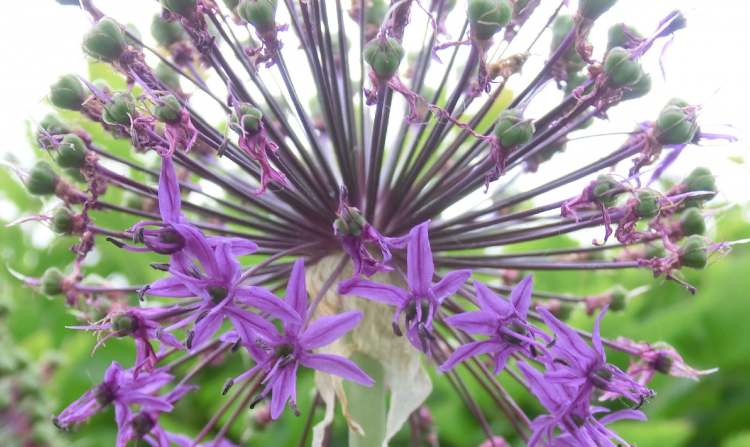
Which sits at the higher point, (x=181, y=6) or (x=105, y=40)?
(x=181, y=6)

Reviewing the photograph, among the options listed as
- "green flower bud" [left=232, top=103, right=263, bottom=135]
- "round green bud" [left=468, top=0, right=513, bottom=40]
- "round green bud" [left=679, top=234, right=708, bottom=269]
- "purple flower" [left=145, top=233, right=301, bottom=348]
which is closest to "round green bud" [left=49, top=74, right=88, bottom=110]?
"green flower bud" [left=232, top=103, right=263, bottom=135]

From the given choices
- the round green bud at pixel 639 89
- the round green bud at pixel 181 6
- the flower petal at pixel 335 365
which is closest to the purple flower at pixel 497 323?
the flower petal at pixel 335 365

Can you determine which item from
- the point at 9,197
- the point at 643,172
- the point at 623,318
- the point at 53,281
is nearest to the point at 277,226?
the point at 53,281

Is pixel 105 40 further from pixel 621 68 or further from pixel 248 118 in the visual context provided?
pixel 621 68

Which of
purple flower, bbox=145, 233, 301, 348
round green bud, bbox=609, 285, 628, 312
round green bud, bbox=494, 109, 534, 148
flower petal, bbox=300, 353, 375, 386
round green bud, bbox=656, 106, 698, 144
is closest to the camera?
purple flower, bbox=145, 233, 301, 348

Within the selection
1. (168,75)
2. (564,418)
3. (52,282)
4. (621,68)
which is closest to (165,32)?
(168,75)

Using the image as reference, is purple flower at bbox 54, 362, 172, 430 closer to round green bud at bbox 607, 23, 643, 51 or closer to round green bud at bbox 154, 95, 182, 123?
round green bud at bbox 154, 95, 182, 123
